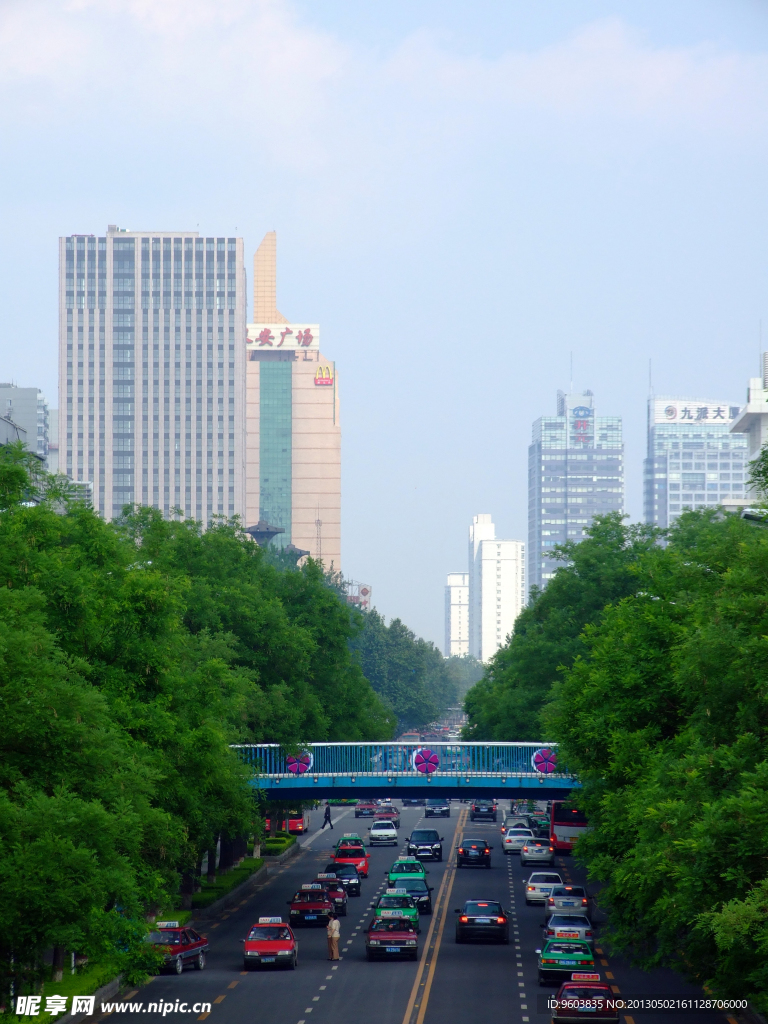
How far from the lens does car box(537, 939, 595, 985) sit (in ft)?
116

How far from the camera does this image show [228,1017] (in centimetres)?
3161

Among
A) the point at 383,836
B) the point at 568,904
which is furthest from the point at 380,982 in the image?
the point at 383,836

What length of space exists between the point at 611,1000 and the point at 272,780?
89.3 ft

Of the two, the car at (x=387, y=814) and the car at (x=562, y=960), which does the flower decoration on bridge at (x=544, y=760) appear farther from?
the car at (x=387, y=814)

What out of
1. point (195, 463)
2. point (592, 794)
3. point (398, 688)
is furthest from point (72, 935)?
point (195, 463)

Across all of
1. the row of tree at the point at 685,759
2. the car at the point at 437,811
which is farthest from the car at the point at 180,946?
the car at the point at 437,811

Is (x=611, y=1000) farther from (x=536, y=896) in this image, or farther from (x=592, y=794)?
(x=536, y=896)

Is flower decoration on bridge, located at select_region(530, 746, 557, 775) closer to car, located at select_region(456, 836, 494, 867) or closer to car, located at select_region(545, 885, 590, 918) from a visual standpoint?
car, located at select_region(545, 885, 590, 918)

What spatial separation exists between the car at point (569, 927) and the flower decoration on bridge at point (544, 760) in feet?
41.6

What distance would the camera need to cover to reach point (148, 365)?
197 meters

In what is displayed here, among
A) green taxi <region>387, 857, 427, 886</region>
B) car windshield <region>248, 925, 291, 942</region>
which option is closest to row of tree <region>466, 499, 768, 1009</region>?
car windshield <region>248, 925, 291, 942</region>

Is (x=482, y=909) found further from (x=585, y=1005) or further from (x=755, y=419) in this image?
(x=755, y=419)

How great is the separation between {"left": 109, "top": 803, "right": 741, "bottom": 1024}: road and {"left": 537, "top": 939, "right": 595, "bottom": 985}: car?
51 cm

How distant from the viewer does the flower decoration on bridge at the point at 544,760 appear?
54.4m
